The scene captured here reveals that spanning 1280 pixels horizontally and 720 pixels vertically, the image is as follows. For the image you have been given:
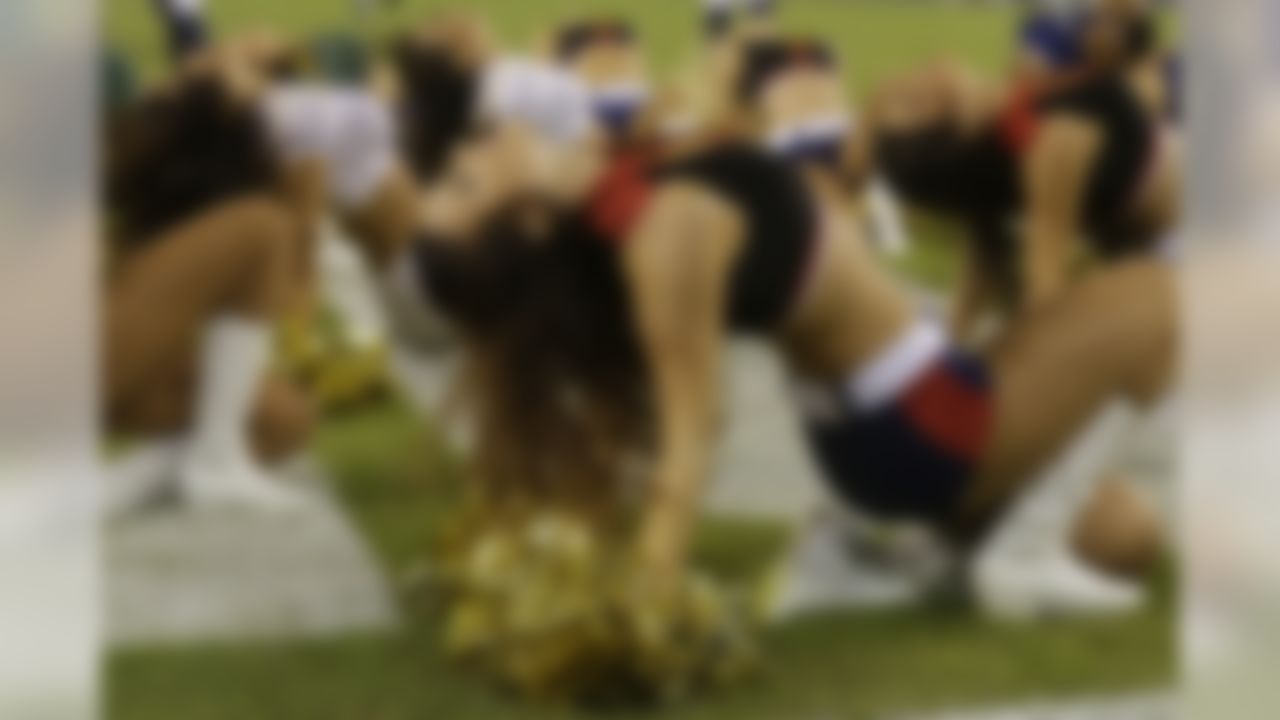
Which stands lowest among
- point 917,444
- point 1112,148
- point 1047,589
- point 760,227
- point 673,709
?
point 673,709

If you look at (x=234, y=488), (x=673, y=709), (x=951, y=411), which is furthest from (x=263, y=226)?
(x=951, y=411)

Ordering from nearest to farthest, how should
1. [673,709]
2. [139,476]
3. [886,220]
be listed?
[139,476]
[673,709]
[886,220]

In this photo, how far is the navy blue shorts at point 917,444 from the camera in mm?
1396

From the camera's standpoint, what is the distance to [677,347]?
1326mm

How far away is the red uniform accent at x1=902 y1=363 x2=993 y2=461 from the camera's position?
4.65 feet

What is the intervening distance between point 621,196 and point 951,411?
Answer: 1.16 ft

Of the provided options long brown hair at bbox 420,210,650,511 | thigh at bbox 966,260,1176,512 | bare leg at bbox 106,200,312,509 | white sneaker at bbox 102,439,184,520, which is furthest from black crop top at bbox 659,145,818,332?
white sneaker at bbox 102,439,184,520

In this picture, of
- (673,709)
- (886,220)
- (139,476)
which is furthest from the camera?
(886,220)

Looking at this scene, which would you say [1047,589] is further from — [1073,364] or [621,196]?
[621,196]

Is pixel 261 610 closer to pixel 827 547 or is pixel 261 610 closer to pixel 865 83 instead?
pixel 827 547

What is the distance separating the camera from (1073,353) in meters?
1.47

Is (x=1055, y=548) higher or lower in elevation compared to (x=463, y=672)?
higher

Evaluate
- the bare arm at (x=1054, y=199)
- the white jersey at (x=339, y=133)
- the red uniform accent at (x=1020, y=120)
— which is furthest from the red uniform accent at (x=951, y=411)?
the white jersey at (x=339, y=133)

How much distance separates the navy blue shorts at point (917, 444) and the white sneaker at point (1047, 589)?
67 mm
